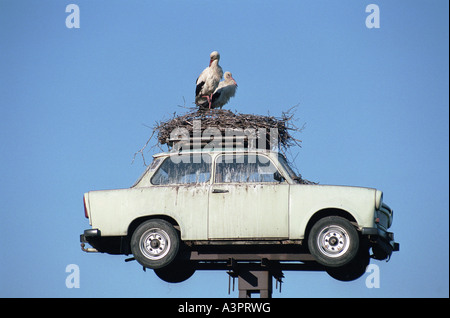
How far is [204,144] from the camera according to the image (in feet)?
49.1

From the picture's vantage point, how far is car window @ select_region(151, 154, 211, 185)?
45.3 ft

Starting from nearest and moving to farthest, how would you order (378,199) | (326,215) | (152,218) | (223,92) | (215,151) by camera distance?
(378,199)
(326,215)
(152,218)
(215,151)
(223,92)

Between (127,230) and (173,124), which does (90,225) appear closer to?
(127,230)

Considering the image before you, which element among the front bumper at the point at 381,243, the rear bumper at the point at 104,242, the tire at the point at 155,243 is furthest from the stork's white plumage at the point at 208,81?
the front bumper at the point at 381,243

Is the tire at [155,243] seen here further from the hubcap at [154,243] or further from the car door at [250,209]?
the car door at [250,209]

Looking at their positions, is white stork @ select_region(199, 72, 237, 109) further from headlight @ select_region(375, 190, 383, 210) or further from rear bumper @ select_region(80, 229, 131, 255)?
headlight @ select_region(375, 190, 383, 210)

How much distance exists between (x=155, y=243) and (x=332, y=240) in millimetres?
2831

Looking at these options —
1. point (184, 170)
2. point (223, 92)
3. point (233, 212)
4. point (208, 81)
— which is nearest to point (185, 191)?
point (184, 170)

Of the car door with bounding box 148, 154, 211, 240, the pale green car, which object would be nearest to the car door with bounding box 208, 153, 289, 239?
the pale green car

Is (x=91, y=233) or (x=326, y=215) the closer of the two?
(x=326, y=215)

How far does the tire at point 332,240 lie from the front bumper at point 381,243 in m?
0.22

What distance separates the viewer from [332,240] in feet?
42.5

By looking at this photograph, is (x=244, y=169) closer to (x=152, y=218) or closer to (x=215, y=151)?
(x=215, y=151)
